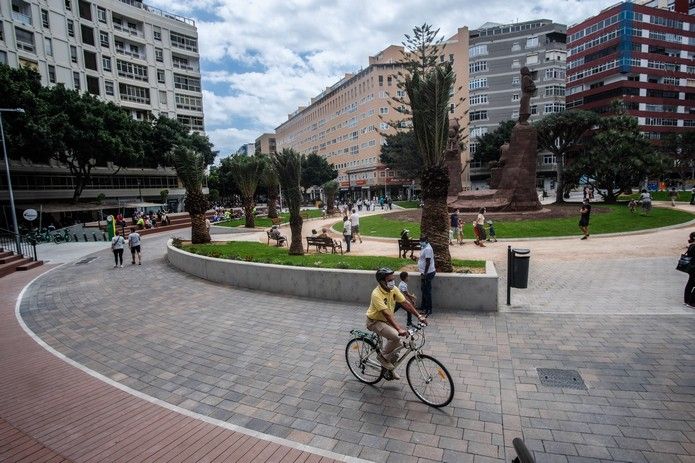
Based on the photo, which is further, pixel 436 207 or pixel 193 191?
pixel 193 191

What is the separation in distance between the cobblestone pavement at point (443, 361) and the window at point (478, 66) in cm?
6601

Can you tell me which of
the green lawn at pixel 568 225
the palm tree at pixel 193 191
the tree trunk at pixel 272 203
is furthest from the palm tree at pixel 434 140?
the tree trunk at pixel 272 203

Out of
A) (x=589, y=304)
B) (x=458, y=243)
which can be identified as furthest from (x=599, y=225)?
(x=589, y=304)

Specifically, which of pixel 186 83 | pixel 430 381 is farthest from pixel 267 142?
pixel 430 381

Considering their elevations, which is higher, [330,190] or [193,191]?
[330,190]

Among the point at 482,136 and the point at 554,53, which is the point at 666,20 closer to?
the point at 554,53

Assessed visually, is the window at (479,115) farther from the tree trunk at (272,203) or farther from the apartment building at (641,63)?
the tree trunk at (272,203)

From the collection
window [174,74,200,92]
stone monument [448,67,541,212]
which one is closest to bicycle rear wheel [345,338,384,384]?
stone monument [448,67,541,212]

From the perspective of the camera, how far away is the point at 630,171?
30.0m

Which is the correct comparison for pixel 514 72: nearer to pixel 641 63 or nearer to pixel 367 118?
pixel 641 63

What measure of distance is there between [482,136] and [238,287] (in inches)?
2479

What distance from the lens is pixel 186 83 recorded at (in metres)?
53.6

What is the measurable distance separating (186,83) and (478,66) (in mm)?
50310

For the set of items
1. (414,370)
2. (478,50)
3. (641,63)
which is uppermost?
(478,50)
